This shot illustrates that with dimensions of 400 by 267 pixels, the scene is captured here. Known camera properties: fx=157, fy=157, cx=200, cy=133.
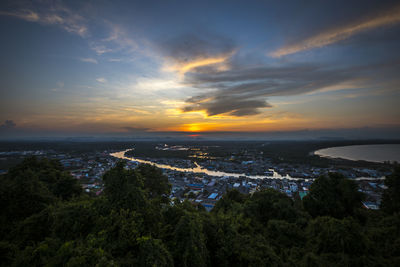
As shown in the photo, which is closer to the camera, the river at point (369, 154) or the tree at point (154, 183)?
the tree at point (154, 183)

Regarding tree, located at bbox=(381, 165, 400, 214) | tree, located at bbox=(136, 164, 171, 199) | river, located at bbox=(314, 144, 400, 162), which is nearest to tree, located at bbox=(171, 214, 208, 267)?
tree, located at bbox=(136, 164, 171, 199)

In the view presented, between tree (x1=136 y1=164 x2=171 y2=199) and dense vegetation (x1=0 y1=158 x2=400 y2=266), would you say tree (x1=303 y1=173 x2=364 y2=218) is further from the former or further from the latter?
tree (x1=136 y1=164 x2=171 y2=199)

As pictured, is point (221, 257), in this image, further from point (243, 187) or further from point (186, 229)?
point (243, 187)

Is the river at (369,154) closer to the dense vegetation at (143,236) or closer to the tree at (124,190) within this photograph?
the dense vegetation at (143,236)

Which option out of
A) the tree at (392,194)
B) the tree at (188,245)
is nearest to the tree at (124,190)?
the tree at (188,245)

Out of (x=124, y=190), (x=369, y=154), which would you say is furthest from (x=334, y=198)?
(x=369, y=154)

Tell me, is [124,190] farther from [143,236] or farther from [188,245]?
[188,245]
